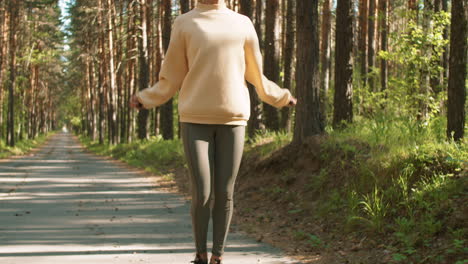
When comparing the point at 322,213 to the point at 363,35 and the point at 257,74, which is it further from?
the point at 363,35

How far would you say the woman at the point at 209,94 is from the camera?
3877mm

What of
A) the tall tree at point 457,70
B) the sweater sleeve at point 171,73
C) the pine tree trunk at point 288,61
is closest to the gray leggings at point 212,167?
the sweater sleeve at point 171,73

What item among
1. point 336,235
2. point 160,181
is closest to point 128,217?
point 336,235

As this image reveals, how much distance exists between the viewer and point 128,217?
26.0ft

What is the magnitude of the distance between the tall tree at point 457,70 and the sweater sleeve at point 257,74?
11.9ft

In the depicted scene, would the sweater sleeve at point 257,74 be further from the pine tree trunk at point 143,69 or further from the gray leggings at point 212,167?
the pine tree trunk at point 143,69

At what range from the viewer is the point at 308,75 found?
974 cm

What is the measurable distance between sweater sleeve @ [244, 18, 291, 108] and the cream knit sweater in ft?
0.03

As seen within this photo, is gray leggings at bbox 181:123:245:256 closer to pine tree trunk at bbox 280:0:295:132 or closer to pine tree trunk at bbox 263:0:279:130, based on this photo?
pine tree trunk at bbox 263:0:279:130

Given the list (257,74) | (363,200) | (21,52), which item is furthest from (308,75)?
(21,52)

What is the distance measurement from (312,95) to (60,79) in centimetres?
6090

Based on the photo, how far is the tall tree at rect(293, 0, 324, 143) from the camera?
9.72 m

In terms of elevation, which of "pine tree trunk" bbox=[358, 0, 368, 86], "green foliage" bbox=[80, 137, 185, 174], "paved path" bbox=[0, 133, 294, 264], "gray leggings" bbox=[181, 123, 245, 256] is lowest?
"green foliage" bbox=[80, 137, 185, 174]

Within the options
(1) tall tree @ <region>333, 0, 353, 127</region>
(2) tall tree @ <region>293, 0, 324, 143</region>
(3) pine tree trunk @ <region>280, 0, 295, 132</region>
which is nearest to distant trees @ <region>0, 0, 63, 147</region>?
(3) pine tree trunk @ <region>280, 0, 295, 132</region>
